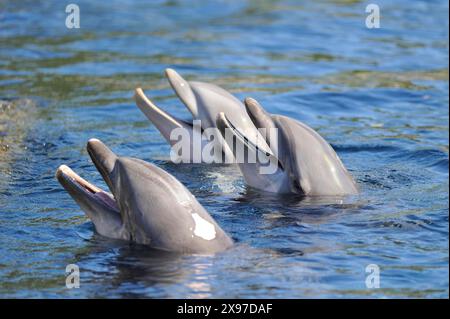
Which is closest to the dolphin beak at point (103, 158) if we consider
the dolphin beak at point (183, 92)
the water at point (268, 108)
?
the water at point (268, 108)

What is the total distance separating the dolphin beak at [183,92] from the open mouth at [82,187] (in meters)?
2.73

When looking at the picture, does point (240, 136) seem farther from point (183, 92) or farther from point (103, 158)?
point (103, 158)

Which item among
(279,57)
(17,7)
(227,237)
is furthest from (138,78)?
(227,237)

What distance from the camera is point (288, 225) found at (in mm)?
8016

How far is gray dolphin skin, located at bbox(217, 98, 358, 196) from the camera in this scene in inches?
328

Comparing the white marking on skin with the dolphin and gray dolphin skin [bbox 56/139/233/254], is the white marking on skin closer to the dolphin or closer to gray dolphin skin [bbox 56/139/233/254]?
gray dolphin skin [bbox 56/139/233/254]

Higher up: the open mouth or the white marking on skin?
the open mouth

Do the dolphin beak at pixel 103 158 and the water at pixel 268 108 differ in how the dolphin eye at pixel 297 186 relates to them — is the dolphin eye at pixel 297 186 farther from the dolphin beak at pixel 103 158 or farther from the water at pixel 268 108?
the dolphin beak at pixel 103 158

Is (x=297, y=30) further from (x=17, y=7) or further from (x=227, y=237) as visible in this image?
(x=227, y=237)

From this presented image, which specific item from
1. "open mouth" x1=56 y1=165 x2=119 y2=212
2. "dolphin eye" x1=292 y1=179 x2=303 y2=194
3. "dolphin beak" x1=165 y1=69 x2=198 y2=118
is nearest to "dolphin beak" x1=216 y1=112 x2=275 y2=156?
"dolphin eye" x1=292 y1=179 x2=303 y2=194

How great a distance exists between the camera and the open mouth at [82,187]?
24.3 ft

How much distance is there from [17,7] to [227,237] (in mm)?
11773

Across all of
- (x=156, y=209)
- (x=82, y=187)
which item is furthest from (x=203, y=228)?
(x=82, y=187)

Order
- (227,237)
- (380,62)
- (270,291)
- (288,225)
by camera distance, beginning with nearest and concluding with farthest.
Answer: (270,291)
(227,237)
(288,225)
(380,62)
